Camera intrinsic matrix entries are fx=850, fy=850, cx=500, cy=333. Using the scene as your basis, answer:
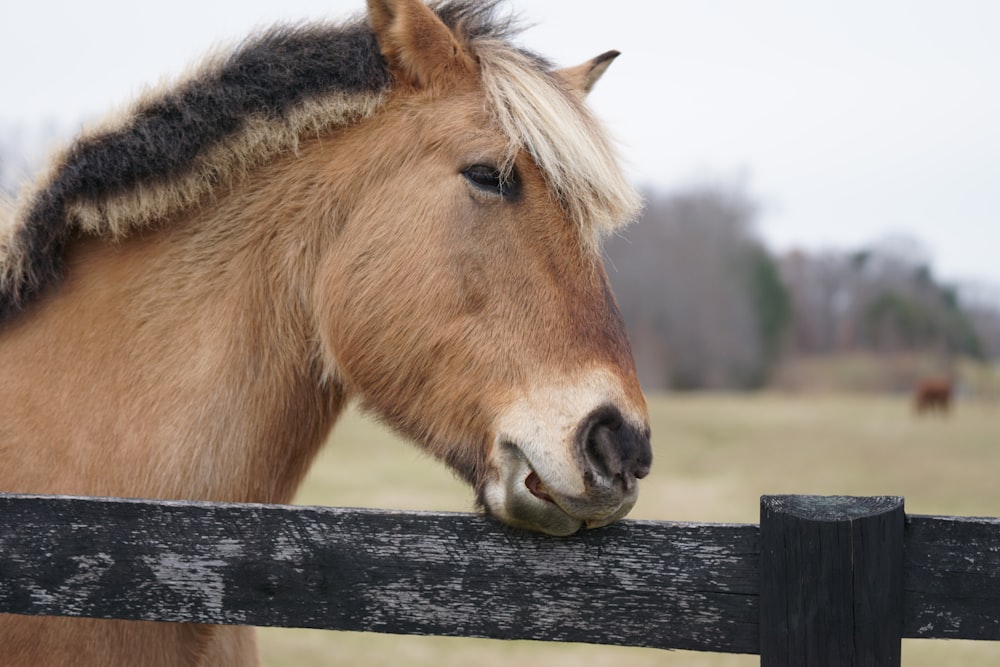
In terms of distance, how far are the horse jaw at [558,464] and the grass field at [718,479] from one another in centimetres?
244

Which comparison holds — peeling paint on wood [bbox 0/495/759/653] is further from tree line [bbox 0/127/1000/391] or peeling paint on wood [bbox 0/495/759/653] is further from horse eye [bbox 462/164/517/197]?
tree line [bbox 0/127/1000/391]

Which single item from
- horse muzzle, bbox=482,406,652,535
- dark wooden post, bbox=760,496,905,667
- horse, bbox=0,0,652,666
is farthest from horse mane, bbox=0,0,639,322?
dark wooden post, bbox=760,496,905,667

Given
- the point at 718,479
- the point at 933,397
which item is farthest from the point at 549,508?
the point at 933,397

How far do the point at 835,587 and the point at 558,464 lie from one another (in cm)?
73

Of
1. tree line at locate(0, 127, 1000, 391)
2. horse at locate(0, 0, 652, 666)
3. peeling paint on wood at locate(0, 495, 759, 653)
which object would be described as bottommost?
peeling paint on wood at locate(0, 495, 759, 653)

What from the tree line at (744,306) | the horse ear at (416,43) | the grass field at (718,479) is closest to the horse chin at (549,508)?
the horse ear at (416,43)

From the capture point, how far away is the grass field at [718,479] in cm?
839

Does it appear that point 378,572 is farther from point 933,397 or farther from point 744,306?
point 744,306

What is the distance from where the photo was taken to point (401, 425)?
271 centimetres

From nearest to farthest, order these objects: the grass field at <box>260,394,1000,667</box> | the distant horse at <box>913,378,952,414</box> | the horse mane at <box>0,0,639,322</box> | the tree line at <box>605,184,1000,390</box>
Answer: the horse mane at <box>0,0,639,322</box> < the grass field at <box>260,394,1000,667</box> < the distant horse at <box>913,378,952,414</box> < the tree line at <box>605,184,1000,390</box>

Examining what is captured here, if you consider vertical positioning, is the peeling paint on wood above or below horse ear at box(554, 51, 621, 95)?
below

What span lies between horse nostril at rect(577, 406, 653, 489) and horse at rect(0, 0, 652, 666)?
5.4 inches

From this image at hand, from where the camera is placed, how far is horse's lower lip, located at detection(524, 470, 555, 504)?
7.29ft

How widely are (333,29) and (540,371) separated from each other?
1420 millimetres
